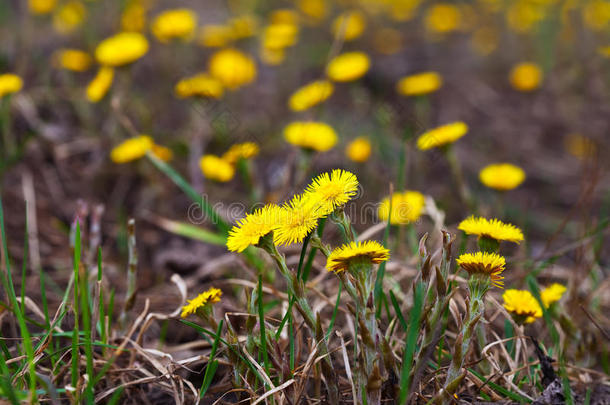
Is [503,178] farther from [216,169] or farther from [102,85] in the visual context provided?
[102,85]

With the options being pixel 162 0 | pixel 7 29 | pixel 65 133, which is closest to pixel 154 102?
pixel 65 133

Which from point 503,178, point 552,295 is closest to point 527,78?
point 503,178

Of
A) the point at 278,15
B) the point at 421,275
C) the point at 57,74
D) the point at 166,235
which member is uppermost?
the point at 421,275

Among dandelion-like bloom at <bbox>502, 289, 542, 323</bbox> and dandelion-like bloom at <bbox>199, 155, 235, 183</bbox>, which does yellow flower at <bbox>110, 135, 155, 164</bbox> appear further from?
dandelion-like bloom at <bbox>502, 289, 542, 323</bbox>

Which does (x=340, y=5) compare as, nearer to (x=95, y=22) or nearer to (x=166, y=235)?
(x=95, y=22)

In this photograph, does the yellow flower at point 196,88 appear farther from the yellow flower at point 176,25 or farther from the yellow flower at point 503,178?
the yellow flower at point 503,178

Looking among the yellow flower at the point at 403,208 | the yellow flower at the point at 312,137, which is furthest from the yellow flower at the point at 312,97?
the yellow flower at the point at 403,208

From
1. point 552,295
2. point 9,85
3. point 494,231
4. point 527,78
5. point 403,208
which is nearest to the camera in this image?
point 494,231

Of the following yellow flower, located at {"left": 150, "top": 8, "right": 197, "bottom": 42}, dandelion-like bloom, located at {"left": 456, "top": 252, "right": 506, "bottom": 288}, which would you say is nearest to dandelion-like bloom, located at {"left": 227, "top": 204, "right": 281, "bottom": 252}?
dandelion-like bloom, located at {"left": 456, "top": 252, "right": 506, "bottom": 288}
